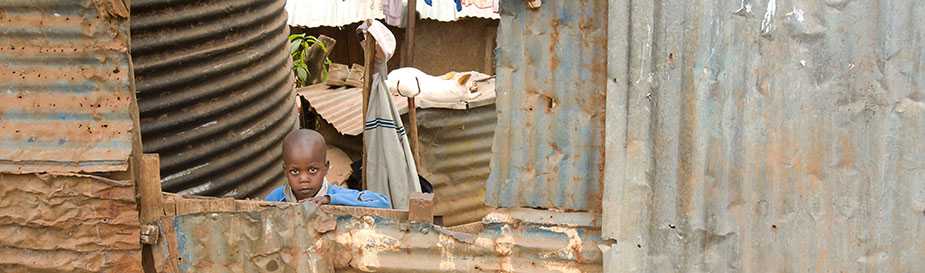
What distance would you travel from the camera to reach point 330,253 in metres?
4.03

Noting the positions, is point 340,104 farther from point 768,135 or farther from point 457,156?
point 768,135

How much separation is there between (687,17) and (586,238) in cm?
73

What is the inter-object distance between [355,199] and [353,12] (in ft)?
26.1

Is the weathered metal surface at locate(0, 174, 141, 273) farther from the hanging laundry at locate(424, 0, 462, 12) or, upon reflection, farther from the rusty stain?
the hanging laundry at locate(424, 0, 462, 12)

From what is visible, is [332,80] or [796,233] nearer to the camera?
[796,233]

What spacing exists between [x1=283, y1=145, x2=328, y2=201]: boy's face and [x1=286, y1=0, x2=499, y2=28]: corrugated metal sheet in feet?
24.1

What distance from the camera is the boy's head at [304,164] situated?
4.89m

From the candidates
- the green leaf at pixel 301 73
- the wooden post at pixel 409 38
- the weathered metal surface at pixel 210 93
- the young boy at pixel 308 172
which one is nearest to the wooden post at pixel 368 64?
the weathered metal surface at pixel 210 93

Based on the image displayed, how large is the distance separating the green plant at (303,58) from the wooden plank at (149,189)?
235 inches

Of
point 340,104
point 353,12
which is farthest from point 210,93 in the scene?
point 353,12

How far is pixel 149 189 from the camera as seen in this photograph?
424 centimetres

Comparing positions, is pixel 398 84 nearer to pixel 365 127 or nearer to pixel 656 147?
pixel 365 127

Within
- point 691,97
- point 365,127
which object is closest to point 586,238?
point 691,97

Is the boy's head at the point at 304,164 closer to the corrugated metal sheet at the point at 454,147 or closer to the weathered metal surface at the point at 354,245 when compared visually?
the weathered metal surface at the point at 354,245
